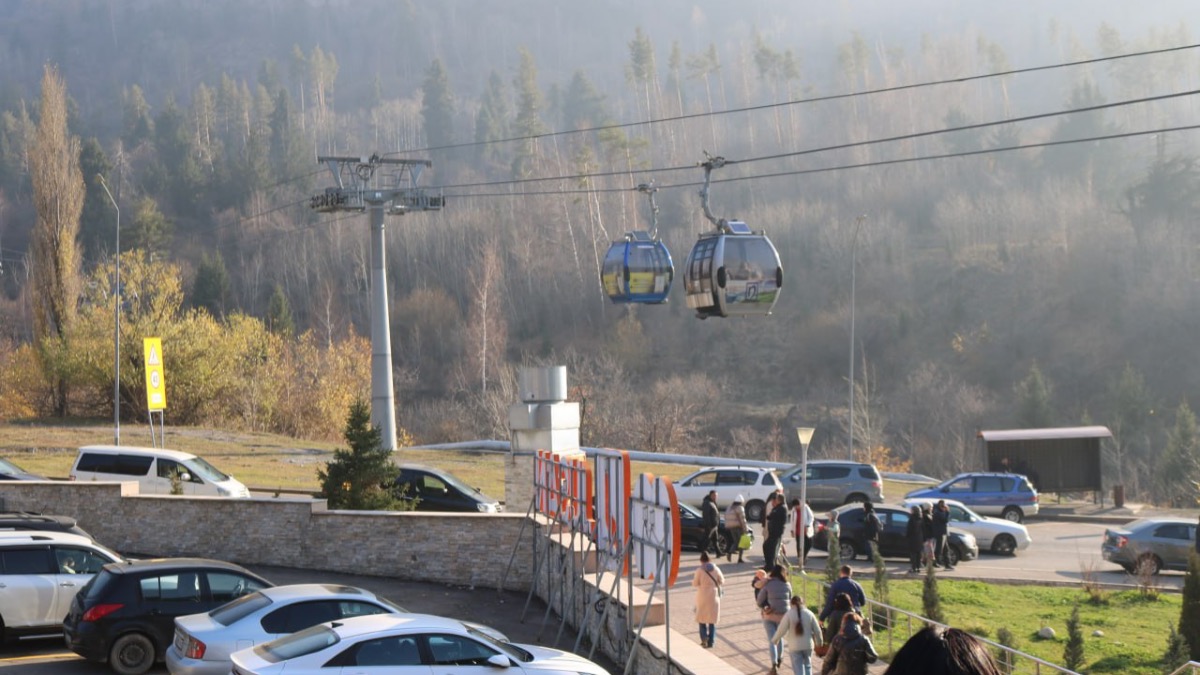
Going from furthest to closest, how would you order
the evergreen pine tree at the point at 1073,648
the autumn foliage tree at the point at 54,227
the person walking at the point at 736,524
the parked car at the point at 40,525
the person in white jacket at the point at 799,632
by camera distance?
the autumn foliage tree at the point at 54,227, the person walking at the point at 736,524, the parked car at the point at 40,525, the evergreen pine tree at the point at 1073,648, the person in white jacket at the point at 799,632

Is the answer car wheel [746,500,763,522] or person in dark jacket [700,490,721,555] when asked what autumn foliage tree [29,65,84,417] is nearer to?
car wheel [746,500,763,522]

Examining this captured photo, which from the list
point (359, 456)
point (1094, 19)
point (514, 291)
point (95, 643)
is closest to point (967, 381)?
point (514, 291)

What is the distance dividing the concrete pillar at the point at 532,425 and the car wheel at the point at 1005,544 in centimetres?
1130

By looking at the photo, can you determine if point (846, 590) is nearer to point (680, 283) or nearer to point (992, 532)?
point (992, 532)

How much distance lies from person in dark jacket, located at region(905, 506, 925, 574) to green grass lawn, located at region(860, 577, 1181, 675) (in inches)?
41.4

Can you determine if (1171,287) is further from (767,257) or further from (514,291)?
(767,257)

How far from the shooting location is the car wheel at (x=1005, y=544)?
2984 centimetres

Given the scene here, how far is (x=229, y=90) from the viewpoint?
151125 millimetres

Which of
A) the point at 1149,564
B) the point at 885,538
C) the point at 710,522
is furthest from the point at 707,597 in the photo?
the point at 1149,564

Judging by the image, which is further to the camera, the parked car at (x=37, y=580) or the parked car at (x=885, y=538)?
the parked car at (x=885, y=538)

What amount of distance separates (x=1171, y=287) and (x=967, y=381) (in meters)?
16.9

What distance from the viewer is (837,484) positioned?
36625 millimetres

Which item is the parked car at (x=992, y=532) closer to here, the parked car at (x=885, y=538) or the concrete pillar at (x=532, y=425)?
the parked car at (x=885, y=538)

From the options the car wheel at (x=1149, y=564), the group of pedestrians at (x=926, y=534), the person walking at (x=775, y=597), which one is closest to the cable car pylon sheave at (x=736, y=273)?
the person walking at (x=775, y=597)
